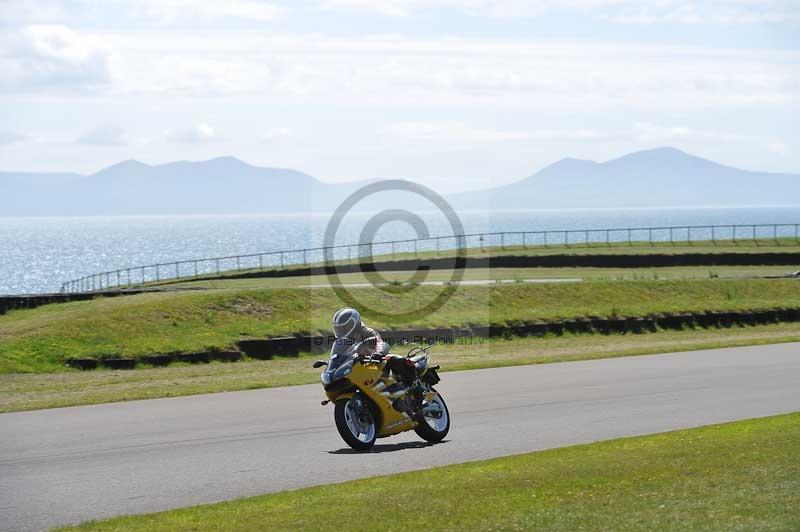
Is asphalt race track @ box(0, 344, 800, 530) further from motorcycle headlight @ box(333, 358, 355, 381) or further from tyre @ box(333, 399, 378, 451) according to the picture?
motorcycle headlight @ box(333, 358, 355, 381)

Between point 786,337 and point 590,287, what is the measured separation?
378 inches

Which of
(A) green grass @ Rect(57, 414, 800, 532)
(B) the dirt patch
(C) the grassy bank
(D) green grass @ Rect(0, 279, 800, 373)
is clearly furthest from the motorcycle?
(B) the dirt patch

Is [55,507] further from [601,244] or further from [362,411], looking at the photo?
[601,244]

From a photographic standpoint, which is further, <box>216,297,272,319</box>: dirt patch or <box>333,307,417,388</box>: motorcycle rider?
<box>216,297,272,319</box>: dirt patch

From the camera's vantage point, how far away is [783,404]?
1762cm

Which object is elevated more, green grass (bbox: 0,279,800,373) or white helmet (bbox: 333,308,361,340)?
white helmet (bbox: 333,308,361,340)

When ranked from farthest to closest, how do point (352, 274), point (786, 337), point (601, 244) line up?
point (601, 244) → point (352, 274) → point (786, 337)

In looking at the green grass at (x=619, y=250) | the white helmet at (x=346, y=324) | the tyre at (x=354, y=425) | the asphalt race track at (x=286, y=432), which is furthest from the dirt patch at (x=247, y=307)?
the green grass at (x=619, y=250)

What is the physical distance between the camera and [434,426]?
1474 centimetres

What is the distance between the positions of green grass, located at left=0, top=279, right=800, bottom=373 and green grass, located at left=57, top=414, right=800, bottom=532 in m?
16.5

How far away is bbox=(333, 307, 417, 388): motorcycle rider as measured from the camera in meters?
13.9

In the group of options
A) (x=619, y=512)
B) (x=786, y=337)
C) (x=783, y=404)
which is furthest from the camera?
(x=786, y=337)

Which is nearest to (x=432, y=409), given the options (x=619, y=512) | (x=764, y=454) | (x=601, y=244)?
(x=764, y=454)

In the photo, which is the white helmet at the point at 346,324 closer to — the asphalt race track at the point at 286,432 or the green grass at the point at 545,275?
the asphalt race track at the point at 286,432
